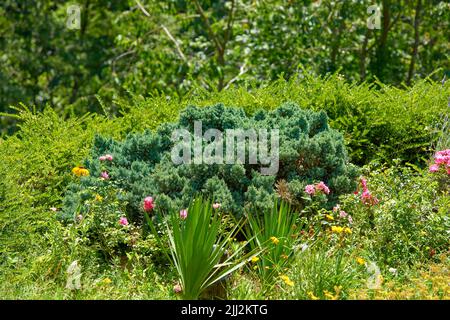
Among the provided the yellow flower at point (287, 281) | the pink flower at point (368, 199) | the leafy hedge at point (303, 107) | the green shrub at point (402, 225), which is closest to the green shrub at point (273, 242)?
the yellow flower at point (287, 281)

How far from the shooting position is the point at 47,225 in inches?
251

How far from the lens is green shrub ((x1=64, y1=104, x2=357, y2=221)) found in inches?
243

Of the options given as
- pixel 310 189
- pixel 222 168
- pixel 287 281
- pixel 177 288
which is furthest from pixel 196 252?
pixel 310 189

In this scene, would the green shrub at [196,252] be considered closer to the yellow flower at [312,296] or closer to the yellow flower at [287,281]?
the yellow flower at [287,281]

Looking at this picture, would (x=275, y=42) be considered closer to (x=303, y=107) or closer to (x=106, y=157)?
(x=303, y=107)

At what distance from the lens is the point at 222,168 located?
246 inches

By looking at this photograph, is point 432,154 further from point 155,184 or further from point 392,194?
point 155,184

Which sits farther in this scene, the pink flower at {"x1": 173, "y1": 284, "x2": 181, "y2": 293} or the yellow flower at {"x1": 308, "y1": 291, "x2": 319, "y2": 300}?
the pink flower at {"x1": 173, "y1": 284, "x2": 181, "y2": 293}

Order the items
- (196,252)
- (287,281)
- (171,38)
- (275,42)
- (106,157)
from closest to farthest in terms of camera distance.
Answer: (287,281)
(196,252)
(106,157)
(275,42)
(171,38)

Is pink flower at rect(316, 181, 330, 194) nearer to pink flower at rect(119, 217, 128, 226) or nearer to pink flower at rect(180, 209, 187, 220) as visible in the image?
pink flower at rect(180, 209, 187, 220)

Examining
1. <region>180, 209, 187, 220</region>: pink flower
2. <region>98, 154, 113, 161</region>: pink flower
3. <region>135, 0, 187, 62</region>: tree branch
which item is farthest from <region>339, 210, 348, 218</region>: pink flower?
<region>135, 0, 187, 62</region>: tree branch
